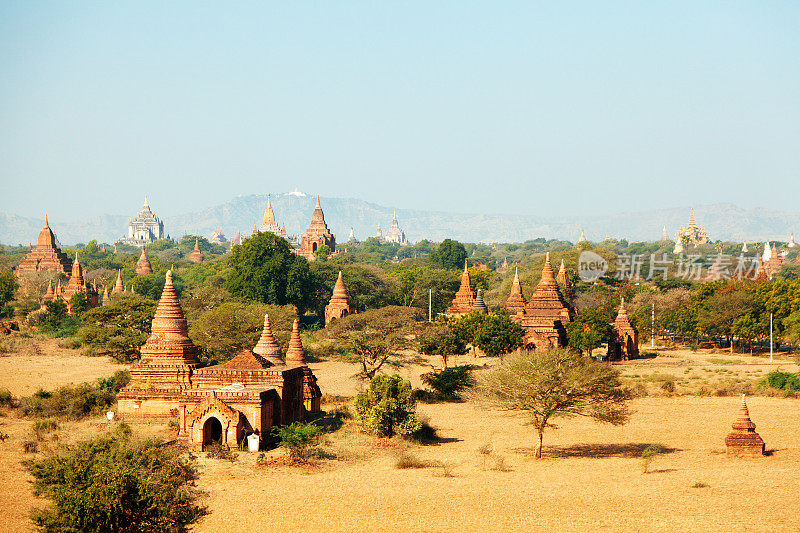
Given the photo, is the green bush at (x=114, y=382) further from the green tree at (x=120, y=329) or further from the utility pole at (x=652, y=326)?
the utility pole at (x=652, y=326)

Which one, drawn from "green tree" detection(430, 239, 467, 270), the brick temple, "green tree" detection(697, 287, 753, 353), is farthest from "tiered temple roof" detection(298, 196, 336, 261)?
the brick temple

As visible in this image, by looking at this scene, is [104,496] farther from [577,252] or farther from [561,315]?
[577,252]

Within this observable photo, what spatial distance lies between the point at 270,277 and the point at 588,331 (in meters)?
29.8

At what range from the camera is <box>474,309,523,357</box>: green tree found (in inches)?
1925

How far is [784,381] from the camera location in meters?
43.2

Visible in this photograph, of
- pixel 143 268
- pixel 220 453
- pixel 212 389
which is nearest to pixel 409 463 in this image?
pixel 220 453

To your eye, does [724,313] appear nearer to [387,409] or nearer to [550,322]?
[550,322]

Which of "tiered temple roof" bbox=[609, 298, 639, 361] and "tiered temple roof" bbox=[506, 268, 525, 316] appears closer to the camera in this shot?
"tiered temple roof" bbox=[609, 298, 639, 361]

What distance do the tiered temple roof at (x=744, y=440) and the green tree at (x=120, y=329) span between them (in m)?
31.4

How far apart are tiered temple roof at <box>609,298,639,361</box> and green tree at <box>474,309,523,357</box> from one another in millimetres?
9178

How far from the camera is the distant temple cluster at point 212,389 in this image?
28719 mm

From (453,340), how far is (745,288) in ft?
104

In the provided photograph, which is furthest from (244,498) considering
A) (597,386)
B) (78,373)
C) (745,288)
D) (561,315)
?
(745,288)

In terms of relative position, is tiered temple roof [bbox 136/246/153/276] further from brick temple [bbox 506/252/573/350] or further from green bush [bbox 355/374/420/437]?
green bush [bbox 355/374/420/437]
